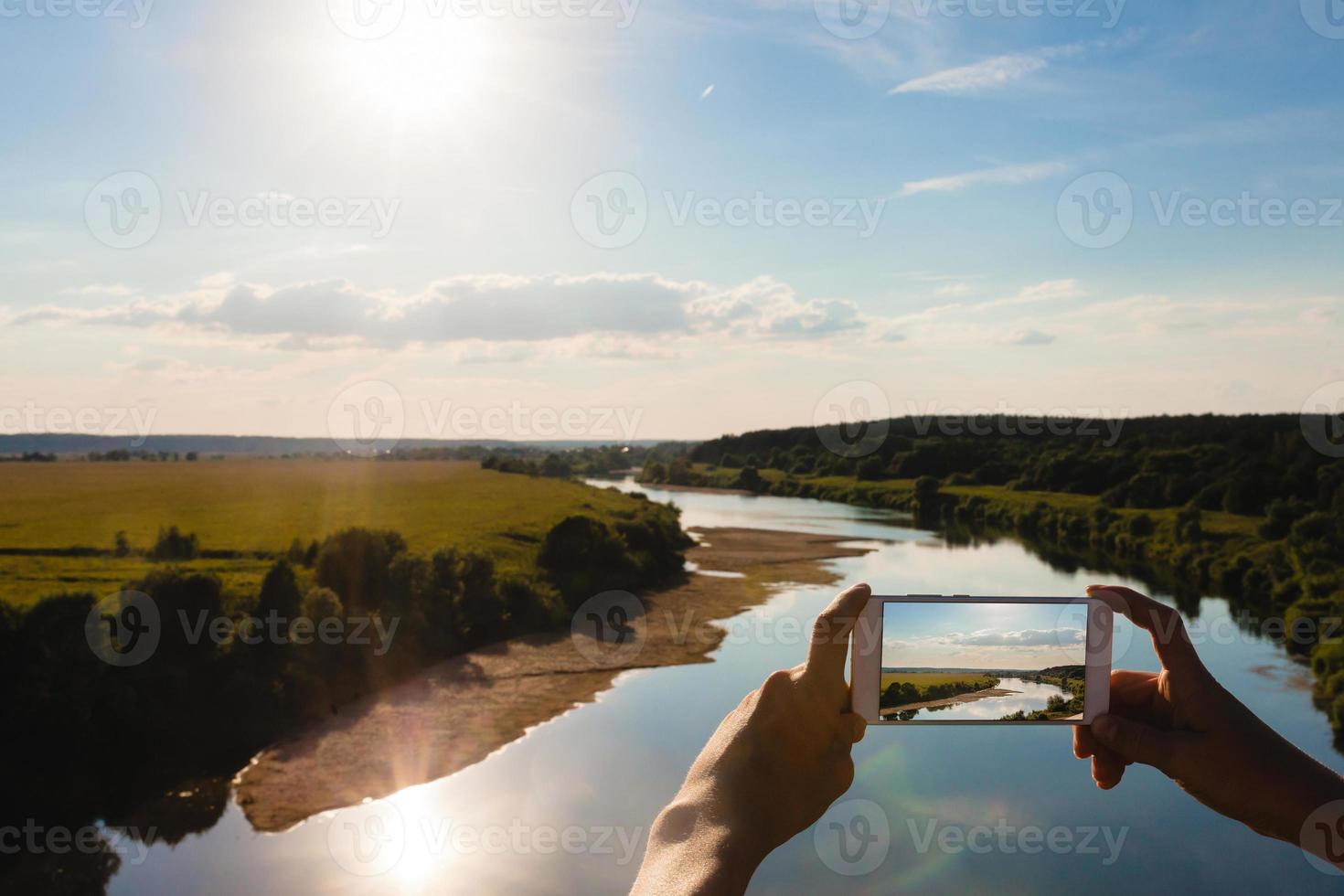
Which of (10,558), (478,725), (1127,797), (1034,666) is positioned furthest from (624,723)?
(1034,666)

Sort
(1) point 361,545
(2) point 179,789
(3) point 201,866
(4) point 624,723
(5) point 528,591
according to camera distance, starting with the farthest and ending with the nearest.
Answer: (5) point 528,591
(1) point 361,545
(4) point 624,723
(2) point 179,789
(3) point 201,866

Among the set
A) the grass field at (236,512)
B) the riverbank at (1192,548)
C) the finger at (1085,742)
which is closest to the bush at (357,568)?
the grass field at (236,512)

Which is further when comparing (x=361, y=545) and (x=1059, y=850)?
(x=361, y=545)

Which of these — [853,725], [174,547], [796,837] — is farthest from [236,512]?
[853,725]

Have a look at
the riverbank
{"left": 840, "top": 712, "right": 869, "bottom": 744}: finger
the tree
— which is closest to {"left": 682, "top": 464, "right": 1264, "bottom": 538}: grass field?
the riverbank

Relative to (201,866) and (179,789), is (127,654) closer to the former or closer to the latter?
(179,789)

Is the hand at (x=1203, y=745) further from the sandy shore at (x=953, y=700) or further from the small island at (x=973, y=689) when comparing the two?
the sandy shore at (x=953, y=700)
